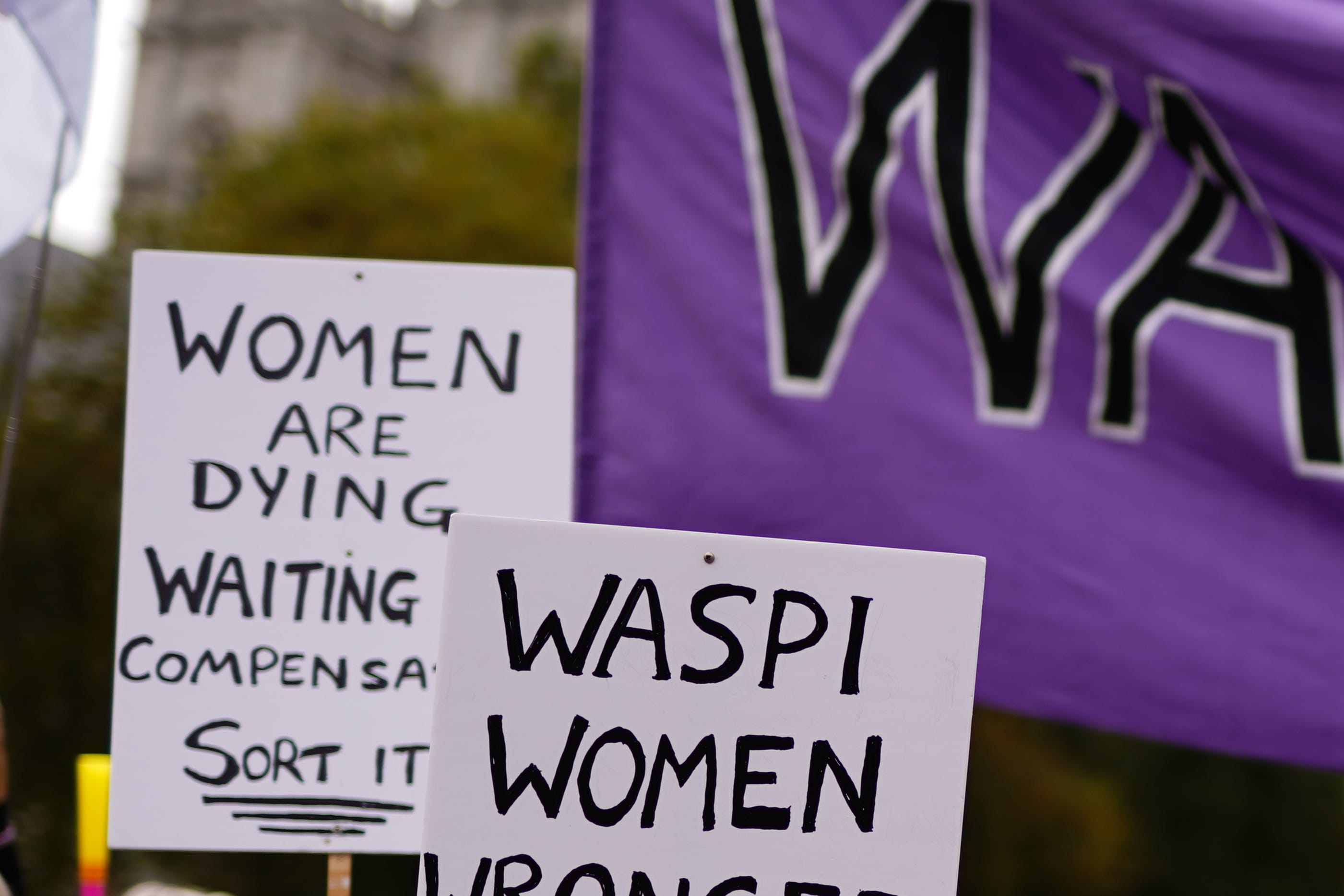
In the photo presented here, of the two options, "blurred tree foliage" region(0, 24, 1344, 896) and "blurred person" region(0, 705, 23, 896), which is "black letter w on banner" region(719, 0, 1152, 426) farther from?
"blurred tree foliage" region(0, 24, 1344, 896)

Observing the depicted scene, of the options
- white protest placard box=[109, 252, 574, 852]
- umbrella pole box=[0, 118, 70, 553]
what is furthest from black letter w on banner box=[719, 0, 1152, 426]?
umbrella pole box=[0, 118, 70, 553]

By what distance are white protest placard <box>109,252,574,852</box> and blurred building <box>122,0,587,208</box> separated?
118 feet

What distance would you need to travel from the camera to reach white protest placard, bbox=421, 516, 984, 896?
1744 mm

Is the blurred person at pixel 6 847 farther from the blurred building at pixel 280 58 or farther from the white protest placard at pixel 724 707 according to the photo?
the blurred building at pixel 280 58

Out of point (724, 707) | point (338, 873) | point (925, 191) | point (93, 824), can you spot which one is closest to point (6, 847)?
point (93, 824)

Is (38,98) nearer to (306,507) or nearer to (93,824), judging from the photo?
(306,507)

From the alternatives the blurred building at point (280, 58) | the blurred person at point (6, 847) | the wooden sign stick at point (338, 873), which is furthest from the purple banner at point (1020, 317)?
the blurred building at point (280, 58)

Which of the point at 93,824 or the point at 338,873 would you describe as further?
the point at 338,873

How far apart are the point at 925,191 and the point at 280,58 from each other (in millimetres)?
38282

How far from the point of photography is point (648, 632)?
5.80 ft

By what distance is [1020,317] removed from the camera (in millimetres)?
2916

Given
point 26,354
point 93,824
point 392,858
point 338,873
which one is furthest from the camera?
point 392,858

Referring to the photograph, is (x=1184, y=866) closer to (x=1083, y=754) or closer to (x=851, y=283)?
(x=1083, y=754)

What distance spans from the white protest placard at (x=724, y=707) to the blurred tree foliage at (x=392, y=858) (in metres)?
Answer: 10.1
